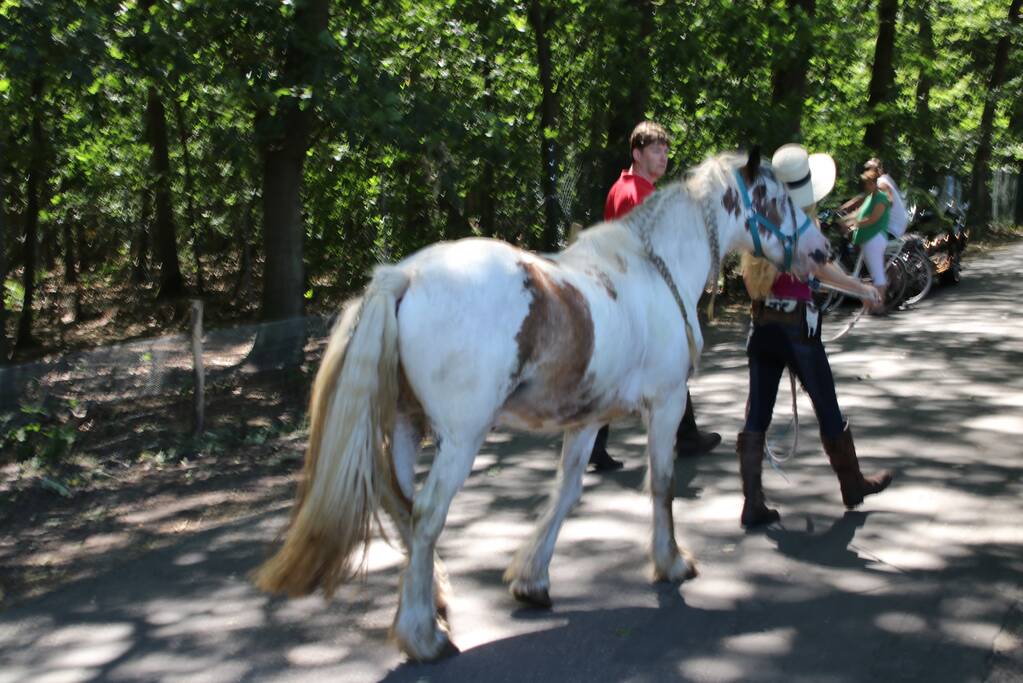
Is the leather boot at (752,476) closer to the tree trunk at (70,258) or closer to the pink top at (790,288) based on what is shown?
the pink top at (790,288)

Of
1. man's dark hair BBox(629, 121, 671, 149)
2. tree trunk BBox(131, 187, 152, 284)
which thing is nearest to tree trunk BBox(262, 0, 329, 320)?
man's dark hair BBox(629, 121, 671, 149)

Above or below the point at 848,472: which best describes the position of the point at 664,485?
above

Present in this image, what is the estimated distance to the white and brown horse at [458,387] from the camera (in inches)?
164

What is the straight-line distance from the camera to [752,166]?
5.53 metres

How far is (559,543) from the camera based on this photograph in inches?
235

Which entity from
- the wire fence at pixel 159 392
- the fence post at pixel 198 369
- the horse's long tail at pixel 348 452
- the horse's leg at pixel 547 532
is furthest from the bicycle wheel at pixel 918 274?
the horse's long tail at pixel 348 452

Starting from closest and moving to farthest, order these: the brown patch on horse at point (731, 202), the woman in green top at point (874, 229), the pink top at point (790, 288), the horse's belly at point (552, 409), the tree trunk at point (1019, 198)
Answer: the horse's belly at point (552, 409)
the brown patch on horse at point (731, 202)
the pink top at point (790, 288)
the woman in green top at point (874, 229)
the tree trunk at point (1019, 198)

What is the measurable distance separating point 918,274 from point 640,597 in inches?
496

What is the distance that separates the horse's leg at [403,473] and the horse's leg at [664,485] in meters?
1.18

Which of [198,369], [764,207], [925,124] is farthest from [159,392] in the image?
[925,124]

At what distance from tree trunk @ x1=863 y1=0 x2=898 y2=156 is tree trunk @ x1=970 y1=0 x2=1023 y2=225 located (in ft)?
25.4

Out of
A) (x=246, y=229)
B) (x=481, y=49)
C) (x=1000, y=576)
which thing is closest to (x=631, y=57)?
(x=481, y=49)

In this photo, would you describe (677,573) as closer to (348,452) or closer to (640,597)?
(640,597)

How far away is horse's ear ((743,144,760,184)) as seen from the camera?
545cm
